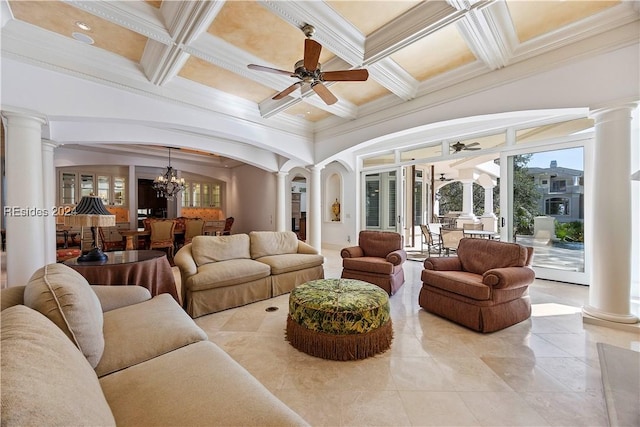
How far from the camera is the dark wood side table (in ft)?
8.20

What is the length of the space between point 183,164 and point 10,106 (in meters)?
6.58

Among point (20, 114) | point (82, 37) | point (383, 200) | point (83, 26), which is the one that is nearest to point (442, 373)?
point (83, 26)

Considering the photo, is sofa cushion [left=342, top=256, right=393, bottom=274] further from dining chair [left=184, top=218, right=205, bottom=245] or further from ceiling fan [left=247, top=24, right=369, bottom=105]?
dining chair [left=184, top=218, right=205, bottom=245]

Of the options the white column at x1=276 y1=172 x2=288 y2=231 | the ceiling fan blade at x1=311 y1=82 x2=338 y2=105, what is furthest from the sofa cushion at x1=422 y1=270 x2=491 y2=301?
the white column at x1=276 y1=172 x2=288 y2=231

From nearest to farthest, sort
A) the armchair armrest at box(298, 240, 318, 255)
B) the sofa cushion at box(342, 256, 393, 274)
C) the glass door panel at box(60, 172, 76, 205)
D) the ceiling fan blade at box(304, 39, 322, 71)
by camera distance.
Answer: the ceiling fan blade at box(304, 39, 322, 71) → the sofa cushion at box(342, 256, 393, 274) → the armchair armrest at box(298, 240, 318, 255) → the glass door panel at box(60, 172, 76, 205)

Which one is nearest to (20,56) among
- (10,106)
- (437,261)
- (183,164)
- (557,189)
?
(10,106)

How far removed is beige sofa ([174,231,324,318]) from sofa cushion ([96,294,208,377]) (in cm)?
118

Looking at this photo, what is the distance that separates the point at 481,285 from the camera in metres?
2.66

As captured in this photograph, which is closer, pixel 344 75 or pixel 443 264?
pixel 344 75

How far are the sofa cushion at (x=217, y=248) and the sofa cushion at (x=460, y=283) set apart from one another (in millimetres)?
2490

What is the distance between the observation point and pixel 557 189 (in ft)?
14.6

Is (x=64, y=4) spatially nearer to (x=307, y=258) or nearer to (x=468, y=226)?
(x=307, y=258)

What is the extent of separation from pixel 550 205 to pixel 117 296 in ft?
19.5

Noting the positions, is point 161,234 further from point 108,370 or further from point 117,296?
point 108,370
